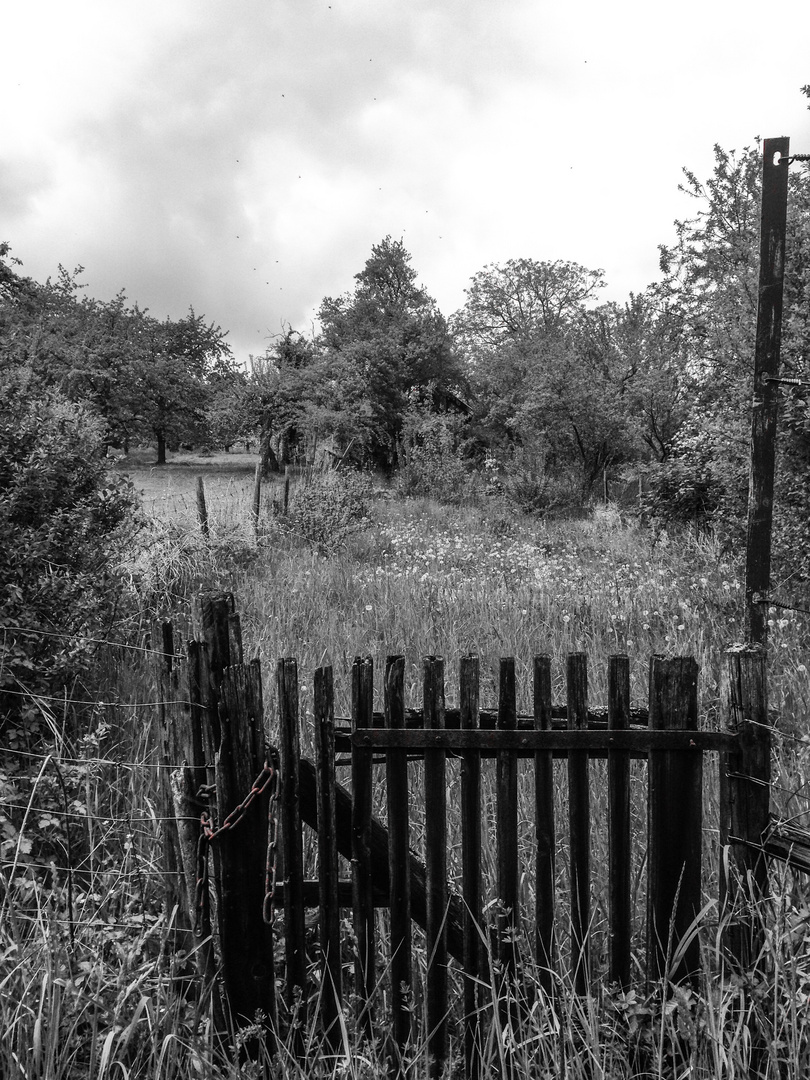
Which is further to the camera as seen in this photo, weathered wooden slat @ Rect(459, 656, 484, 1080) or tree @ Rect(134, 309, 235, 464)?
tree @ Rect(134, 309, 235, 464)

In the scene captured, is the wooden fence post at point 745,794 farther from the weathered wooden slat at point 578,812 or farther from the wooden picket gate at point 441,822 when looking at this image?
the weathered wooden slat at point 578,812

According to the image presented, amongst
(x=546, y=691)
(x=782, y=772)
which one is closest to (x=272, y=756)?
(x=546, y=691)

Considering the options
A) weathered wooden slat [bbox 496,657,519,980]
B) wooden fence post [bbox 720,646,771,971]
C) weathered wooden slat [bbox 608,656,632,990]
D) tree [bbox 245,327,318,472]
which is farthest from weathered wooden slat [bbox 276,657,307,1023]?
tree [bbox 245,327,318,472]

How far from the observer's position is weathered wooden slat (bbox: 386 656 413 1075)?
189cm

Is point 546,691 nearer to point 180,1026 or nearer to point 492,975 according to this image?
point 492,975

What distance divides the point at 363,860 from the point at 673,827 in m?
0.88

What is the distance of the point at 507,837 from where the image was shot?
6.28ft

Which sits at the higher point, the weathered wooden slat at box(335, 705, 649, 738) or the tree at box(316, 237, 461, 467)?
the tree at box(316, 237, 461, 467)

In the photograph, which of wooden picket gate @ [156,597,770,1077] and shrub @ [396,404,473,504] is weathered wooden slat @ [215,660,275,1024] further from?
shrub @ [396,404,473,504]

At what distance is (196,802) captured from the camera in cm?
197

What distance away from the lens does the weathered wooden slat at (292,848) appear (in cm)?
184

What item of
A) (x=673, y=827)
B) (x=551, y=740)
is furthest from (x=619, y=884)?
(x=551, y=740)

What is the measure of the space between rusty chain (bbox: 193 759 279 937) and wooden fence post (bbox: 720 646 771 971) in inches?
49.1

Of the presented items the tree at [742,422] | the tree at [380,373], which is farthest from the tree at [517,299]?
the tree at [742,422]
